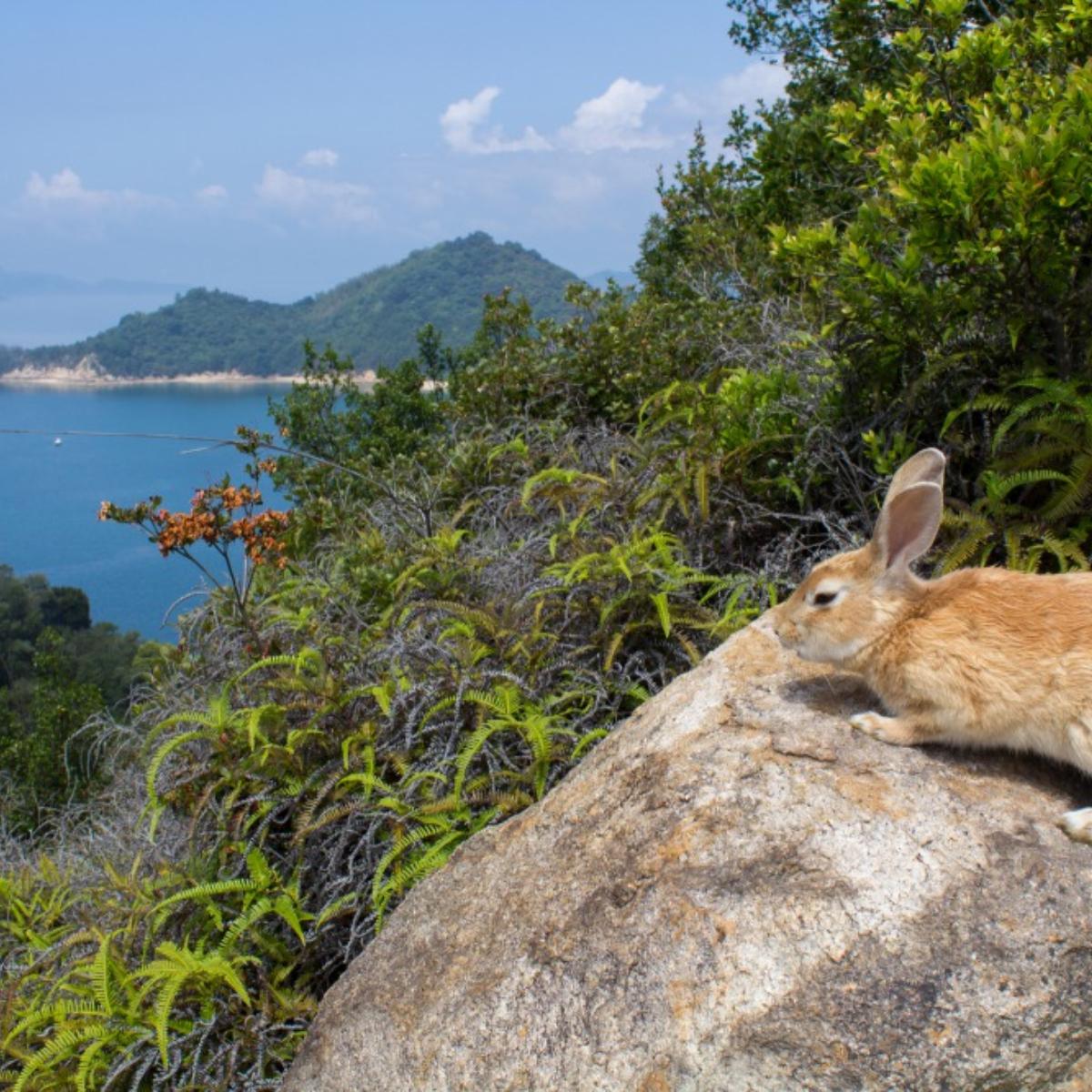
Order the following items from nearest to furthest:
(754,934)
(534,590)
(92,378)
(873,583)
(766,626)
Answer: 1. (754,934)
2. (873,583)
3. (766,626)
4. (534,590)
5. (92,378)

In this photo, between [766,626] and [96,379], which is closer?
[766,626]

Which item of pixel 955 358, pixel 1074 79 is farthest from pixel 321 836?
pixel 1074 79

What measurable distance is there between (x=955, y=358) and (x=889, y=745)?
2577 mm

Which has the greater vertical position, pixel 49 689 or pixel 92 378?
pixel 92 378

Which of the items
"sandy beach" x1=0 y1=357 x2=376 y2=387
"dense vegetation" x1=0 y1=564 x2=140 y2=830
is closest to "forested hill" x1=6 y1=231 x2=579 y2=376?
"sandy beach" x1=0 y1=357 x2=376 y2=387

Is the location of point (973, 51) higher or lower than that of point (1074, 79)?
higher

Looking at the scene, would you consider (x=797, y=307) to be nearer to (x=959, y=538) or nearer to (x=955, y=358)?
(x=955, y=358)

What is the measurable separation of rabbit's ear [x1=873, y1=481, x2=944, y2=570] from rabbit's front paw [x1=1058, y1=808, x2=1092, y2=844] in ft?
2.76

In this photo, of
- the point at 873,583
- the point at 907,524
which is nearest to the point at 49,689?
the point at 873,583

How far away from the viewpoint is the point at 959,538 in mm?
4707

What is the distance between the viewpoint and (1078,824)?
9.14 ft

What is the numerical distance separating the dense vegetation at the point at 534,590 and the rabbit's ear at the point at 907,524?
1.60 meters

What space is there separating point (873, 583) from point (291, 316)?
2792 inches

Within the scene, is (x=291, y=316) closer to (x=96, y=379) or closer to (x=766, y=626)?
Answer: (x=96, y=379)
